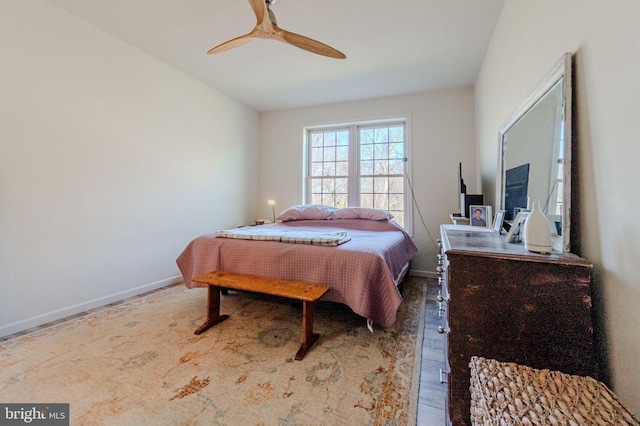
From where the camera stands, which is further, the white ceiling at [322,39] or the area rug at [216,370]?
the white ceiling at [322,39]

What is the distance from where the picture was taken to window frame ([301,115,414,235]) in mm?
3863

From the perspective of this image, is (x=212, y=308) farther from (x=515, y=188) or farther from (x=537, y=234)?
(x=515, y=188)

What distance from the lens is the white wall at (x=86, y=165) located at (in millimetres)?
2021

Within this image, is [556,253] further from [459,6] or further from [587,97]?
[459,6]

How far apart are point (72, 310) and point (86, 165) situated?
1323mm

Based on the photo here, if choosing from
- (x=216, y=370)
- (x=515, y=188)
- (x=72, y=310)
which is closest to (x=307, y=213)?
(x=216, y=370)

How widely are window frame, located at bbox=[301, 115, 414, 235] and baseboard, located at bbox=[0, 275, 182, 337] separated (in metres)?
2.52

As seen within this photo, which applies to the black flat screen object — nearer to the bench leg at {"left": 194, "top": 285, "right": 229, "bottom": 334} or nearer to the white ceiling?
the white ceiling

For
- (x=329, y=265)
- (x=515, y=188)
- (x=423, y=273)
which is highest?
(x=515, y=188)

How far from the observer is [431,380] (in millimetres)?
1508

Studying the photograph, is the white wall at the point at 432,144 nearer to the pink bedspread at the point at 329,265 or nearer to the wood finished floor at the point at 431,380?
the pink bedspread at the point at 329,265

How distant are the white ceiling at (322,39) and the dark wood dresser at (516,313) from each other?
2.22m

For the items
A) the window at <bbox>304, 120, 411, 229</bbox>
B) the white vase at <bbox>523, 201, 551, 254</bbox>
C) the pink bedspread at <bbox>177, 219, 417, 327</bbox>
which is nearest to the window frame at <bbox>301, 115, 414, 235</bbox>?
the window at <bbox>304, 120, 411, 229</bbox>

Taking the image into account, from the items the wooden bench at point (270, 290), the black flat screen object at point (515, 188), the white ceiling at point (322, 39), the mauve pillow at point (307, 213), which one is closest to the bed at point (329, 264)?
the wooden bench at point (270, 290)
